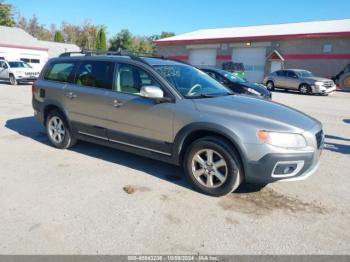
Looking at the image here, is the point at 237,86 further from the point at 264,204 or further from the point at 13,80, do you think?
the point at 13,80

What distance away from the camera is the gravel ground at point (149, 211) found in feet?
10.6

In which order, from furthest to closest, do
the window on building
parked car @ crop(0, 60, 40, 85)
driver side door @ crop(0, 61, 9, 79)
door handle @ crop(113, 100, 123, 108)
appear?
the window on building → driver side door @ crop(0, 61, 9, 79) → parked car @ crop(0, 60, 40, 85) → door handle @ crop(113, 100, 123, 108)

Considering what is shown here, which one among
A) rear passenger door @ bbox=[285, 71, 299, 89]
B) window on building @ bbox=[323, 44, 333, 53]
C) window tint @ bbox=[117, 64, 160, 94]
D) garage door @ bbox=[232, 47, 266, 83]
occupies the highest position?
window on building @ bbox=[323, 44, 333, 53]

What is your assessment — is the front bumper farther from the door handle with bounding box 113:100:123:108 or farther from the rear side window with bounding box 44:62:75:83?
the door handle with bounding box 113:100:123:108

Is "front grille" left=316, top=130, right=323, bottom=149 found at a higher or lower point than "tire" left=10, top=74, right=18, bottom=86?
lower

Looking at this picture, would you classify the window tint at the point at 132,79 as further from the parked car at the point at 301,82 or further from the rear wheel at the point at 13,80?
the rear wheel at the point at 13,80

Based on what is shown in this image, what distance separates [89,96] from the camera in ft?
18.3

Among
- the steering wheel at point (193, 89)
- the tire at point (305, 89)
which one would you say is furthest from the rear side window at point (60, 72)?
the tire at point (305, 89)

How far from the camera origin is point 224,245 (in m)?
3.24

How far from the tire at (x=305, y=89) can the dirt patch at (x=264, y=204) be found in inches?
705

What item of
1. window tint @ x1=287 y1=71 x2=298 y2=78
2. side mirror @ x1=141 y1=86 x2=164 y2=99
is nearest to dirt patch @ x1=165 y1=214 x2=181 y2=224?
side mirror @ x1=141 y1=86 x2=164 y2=99

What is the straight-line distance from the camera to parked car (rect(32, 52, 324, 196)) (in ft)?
13.1

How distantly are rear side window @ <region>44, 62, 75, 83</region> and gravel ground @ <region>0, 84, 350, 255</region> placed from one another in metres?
1.47

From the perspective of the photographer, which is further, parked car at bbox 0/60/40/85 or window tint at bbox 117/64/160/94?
parked car at bbox 0/60/40/85
